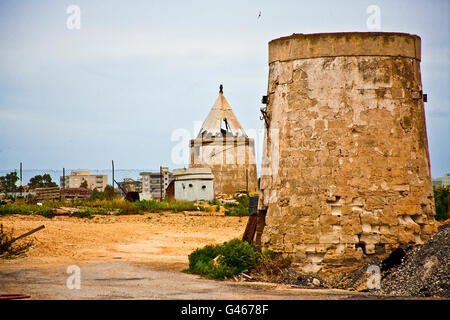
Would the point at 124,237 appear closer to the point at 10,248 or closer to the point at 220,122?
the point at 10,248

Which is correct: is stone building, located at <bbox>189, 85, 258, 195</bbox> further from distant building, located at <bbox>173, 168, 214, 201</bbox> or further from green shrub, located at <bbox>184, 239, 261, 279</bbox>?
green shrub, located at <bbox>184, 239, 261, 279</bbox>

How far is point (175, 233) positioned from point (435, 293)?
1215 centimetres

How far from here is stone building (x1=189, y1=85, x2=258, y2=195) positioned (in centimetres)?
3631

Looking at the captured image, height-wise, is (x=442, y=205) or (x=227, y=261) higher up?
(x=442, y=205)

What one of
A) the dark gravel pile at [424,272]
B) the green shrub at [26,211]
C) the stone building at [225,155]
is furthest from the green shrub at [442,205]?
the stone building at [225,155]

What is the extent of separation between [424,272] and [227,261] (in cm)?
353

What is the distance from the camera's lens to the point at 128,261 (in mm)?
14281

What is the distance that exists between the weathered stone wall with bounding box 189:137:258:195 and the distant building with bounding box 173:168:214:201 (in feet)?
11.8

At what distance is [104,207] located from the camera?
2595cm

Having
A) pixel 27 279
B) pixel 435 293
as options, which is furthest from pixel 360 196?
pixel 27 279

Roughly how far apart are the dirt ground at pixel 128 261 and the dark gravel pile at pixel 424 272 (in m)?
0.83

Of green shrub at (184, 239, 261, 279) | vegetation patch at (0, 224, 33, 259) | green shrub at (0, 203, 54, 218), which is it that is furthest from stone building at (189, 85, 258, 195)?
green shrub at (184, 239, 261, 279)

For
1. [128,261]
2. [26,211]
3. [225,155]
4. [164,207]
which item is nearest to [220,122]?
[225,155]

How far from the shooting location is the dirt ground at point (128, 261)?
9516 millimetres
